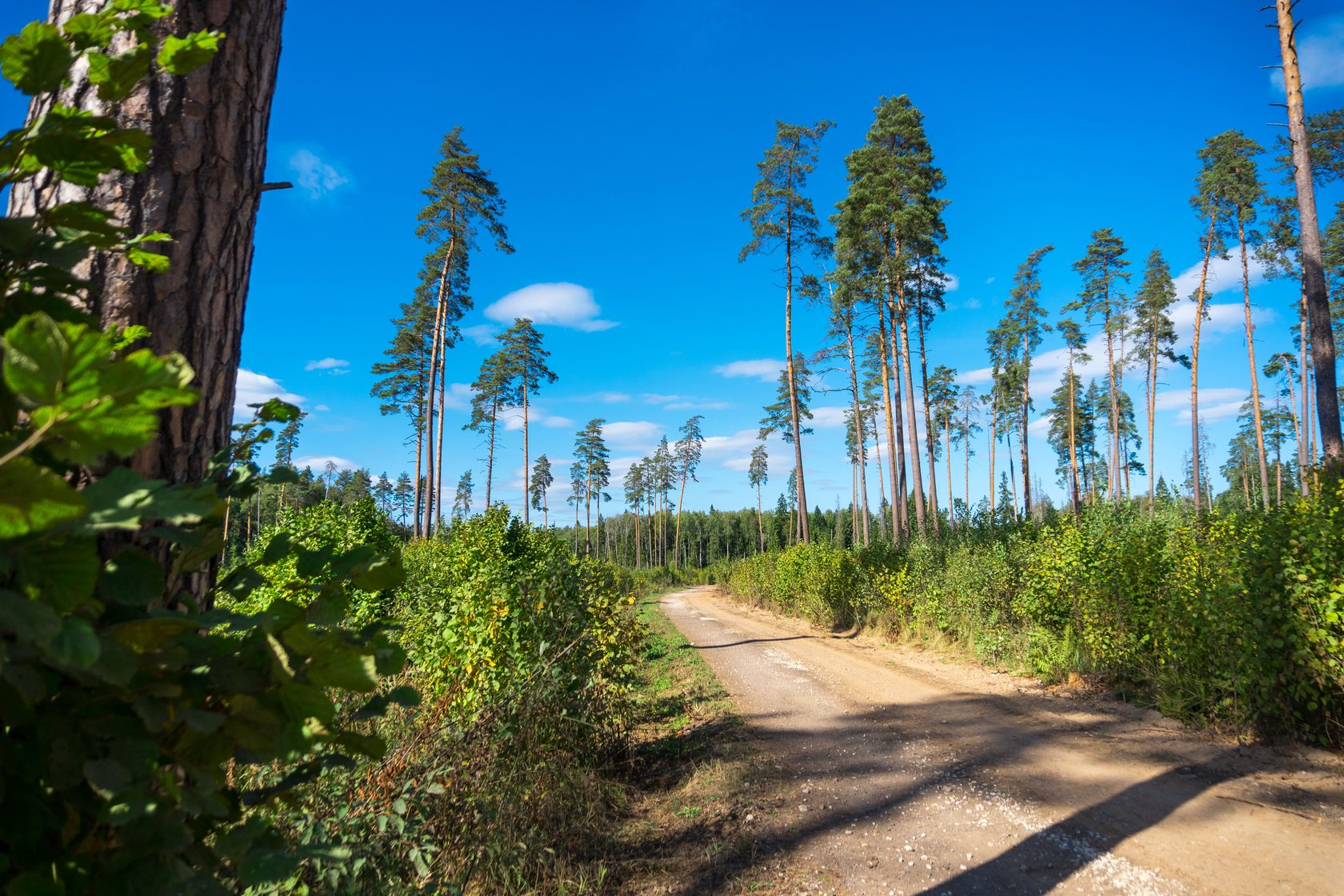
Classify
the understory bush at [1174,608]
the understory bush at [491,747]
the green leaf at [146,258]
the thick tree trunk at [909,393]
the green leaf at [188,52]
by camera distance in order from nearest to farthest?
the green leaf at [188,52], the green leaf at [146,258], the understory bush at [491,747], the understory bush at [1174,608], the thick tree trunk at [909,393]

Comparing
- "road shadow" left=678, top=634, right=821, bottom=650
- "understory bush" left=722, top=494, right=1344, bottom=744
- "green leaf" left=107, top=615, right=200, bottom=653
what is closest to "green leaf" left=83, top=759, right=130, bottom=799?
"green leaf" left=107, top=615, right=200, bottom=653

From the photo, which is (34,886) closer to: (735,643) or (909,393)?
(735,643)

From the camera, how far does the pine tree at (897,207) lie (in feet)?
60.6

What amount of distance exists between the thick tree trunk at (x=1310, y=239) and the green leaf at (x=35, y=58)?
478 inches

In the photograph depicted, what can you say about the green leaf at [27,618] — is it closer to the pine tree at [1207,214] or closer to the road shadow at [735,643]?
the road shadow at [735,643]

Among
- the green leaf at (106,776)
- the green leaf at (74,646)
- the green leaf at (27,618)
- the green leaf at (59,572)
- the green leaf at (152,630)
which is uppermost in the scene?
the green leaf at (59,572)

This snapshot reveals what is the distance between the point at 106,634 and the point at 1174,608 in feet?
24.7

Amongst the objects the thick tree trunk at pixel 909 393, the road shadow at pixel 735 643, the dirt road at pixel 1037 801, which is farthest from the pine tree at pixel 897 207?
the dirt road at pixel 1037 801

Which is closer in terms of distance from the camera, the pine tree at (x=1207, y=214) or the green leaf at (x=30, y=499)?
the green leaf at (x=30, y=499)

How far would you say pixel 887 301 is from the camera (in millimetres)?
19719

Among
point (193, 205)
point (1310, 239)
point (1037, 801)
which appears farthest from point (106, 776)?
point (1310, 239)

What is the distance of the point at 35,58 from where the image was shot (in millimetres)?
725

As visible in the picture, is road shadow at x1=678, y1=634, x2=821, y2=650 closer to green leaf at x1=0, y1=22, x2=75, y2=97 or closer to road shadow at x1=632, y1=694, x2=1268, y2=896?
road shadow at x1=632, y1=694, x2=1268, y2=896

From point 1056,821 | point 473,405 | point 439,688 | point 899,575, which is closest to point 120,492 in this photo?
point 439,688
